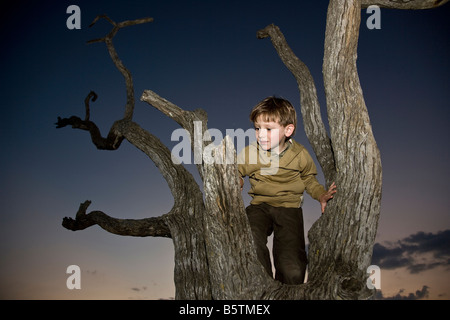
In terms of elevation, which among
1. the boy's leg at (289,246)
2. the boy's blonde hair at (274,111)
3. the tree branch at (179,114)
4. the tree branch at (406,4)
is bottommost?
the boy's leg at (289,246)

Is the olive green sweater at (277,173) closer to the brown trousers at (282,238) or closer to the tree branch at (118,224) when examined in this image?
the brown trousers at (282,238)

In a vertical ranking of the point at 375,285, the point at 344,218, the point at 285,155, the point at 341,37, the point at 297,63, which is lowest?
the point at 375,285

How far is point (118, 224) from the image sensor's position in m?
6.28

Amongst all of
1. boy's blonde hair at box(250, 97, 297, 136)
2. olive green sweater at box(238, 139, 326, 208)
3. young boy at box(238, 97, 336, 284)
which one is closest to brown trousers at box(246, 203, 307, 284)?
young boy at box(238, 97, 336, 284)

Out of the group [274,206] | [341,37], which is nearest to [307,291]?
[274,206]

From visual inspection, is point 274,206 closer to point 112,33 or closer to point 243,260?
point 243,260

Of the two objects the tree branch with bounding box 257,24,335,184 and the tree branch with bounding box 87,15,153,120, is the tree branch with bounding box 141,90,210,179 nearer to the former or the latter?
the tree branch with bounding box 257,24,335,184

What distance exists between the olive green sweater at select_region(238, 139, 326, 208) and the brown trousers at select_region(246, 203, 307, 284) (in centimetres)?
13

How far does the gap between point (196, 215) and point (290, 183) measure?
140cm

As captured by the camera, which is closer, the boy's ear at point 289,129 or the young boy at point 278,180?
the young boy at point 278,180

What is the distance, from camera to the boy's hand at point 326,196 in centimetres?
452

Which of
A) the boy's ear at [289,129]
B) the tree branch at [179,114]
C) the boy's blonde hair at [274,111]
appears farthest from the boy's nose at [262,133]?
the tree branch at [179,114]

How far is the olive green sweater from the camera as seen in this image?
500 centimetres

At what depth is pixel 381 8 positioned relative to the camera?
5.04 m
